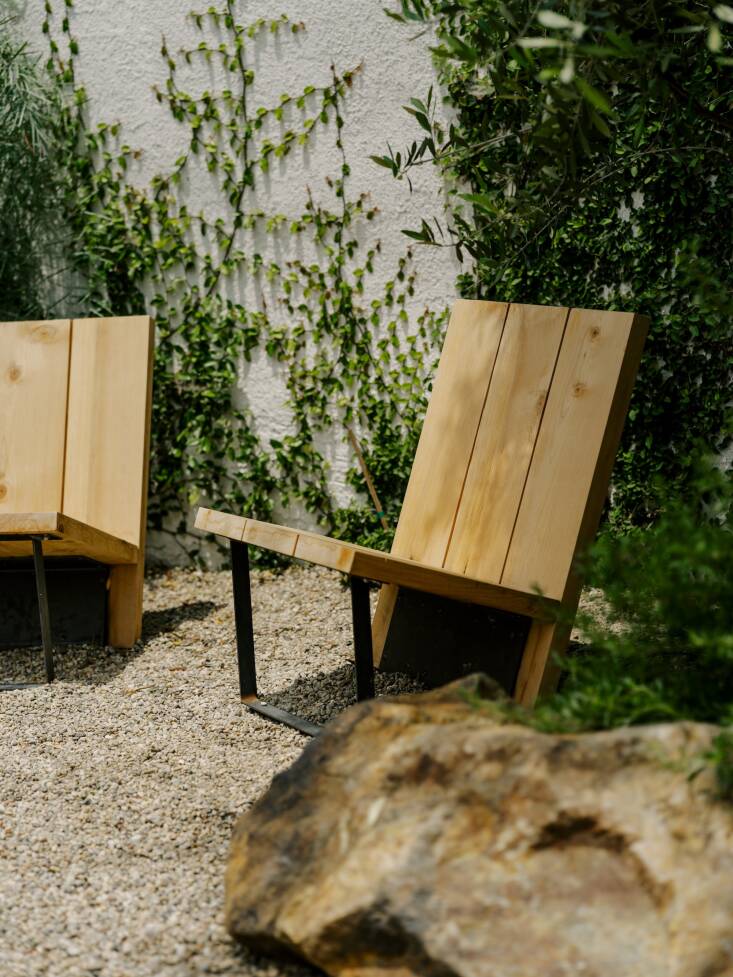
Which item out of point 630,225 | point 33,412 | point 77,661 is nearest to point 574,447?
point 630,225

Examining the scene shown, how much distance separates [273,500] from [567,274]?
1554 mm

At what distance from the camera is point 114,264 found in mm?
4375

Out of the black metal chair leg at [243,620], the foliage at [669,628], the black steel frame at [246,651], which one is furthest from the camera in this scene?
the black metal chair leg at [243,620]

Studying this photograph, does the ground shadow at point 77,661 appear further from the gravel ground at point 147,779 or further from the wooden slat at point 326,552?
the wooden slat at point 326,552

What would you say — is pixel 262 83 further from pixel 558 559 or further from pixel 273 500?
pixel 558 559

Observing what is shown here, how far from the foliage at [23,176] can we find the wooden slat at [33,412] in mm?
1021

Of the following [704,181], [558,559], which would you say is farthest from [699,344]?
[558,559]

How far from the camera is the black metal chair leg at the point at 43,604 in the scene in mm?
2801

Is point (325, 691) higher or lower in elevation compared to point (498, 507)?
lower

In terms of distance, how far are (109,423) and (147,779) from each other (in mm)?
1478

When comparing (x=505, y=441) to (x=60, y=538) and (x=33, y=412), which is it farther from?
(x=33, y=412)

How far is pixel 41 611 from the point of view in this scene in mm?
2910

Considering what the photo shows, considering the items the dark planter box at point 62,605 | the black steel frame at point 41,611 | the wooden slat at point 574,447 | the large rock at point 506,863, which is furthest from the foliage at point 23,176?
the large rock at point 506,863

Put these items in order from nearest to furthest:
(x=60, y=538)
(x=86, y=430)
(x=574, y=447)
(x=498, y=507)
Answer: (x=574, y=447) → (x=498, y=507) → (x=60, y=538) → (x=86, y=430)
